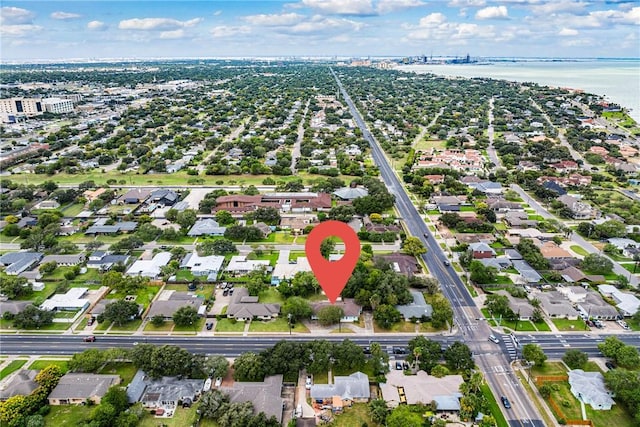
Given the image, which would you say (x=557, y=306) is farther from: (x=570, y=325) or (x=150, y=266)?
(x=150, y=266)

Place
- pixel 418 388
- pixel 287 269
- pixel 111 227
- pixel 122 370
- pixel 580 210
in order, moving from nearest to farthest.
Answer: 1. pixel 418 388
2. pixel 122 370
3. pixel 287 269
4. pixel 111 227
5. pixel 580 210

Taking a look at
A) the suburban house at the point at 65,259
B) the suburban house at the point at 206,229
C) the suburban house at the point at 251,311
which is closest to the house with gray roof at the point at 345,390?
the suburban house at the point at 251,311

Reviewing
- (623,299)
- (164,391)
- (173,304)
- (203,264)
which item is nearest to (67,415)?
(164,391)

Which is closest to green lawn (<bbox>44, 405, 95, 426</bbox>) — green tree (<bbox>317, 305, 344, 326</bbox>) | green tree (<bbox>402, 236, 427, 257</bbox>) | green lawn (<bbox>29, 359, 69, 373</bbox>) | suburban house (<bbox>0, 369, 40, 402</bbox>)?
suburban house (<bbox>0, 369, 40, 402</bbox>)

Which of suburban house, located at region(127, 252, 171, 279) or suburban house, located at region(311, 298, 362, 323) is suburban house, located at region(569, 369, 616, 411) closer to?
suburban house, located at region(311, 298, 362, 323)

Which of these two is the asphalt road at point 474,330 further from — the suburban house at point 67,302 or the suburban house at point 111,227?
the suburban house at point 111,227

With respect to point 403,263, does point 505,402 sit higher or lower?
lower
